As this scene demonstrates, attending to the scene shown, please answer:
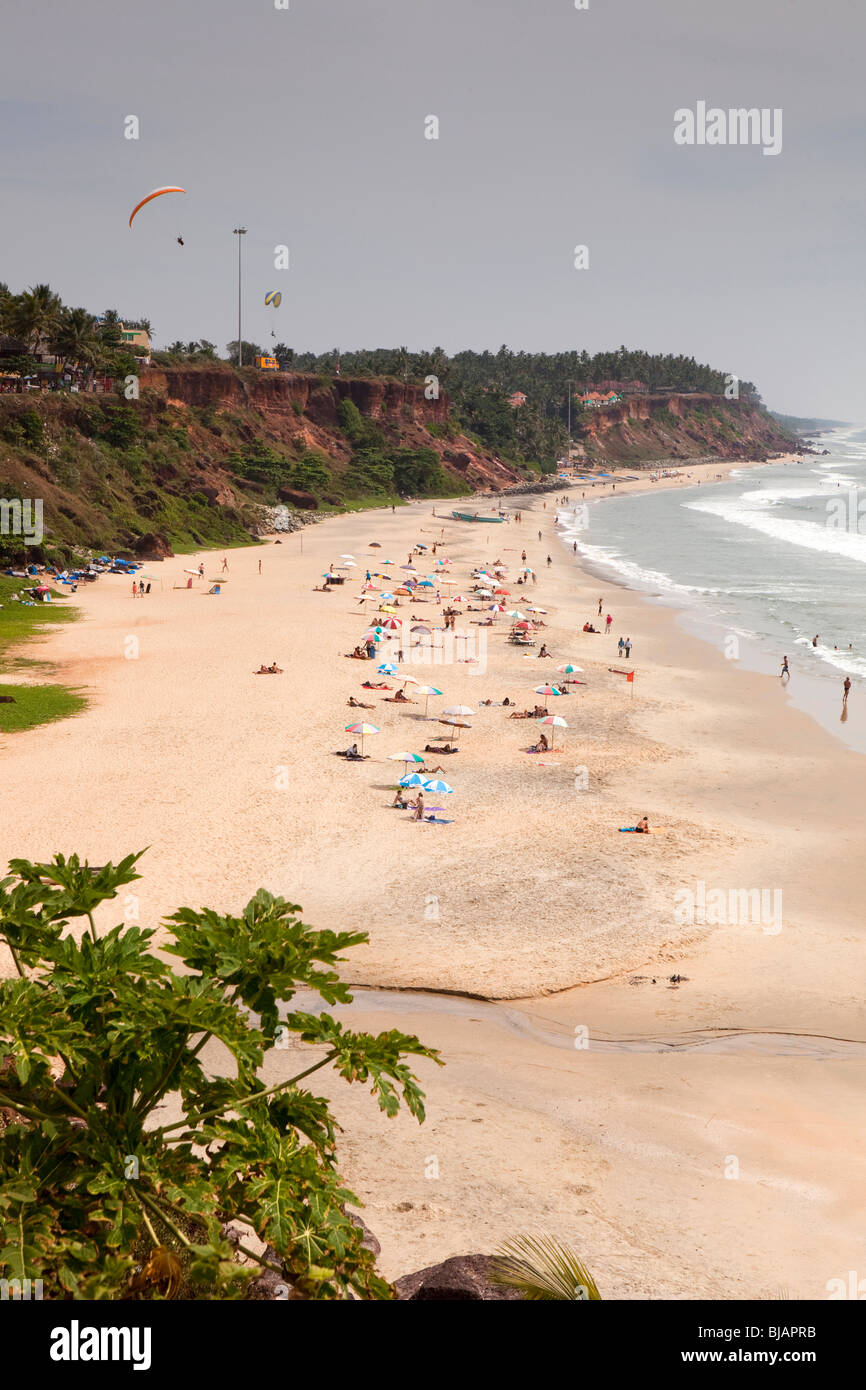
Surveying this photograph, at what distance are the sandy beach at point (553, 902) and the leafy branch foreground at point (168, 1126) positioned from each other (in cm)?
438

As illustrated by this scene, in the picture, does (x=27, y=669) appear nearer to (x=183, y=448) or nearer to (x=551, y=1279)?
(x=551, y=1279)

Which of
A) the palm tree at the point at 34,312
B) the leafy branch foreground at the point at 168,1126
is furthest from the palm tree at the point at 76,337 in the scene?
the leafy branch foreground at the point at 168,1126

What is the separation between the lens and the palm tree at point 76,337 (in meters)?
75.4

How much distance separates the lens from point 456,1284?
852 centimetres

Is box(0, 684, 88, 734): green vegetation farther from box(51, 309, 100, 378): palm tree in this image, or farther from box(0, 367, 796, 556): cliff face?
box(51, 309, 100, 378): palm tree

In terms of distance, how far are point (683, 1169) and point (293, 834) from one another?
12883 mm

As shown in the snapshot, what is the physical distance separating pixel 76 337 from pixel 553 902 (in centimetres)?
6794

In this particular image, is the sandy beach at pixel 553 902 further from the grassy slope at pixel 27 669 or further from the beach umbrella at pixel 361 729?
the grassy slope at pixel 27 669

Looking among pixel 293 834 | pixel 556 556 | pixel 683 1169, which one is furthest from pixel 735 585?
pixel 683 1169

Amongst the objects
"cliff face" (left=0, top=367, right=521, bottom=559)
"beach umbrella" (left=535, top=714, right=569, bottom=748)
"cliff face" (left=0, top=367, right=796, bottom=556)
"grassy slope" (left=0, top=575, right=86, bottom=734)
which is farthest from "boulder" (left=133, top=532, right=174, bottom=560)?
"beach umbrella" (left=535, top=714, right=569, bottom=748)

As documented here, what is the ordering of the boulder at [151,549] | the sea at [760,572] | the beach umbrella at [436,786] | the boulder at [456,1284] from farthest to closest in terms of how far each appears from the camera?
the boulder at [151,549], the sea at [760,572], the beach umbrella at [436,786], the boulder at [456,1284]

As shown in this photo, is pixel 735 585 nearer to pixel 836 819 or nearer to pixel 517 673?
pixel 517 673

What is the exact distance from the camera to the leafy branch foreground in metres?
6.46

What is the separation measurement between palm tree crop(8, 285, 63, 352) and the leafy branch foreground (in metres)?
76.4
